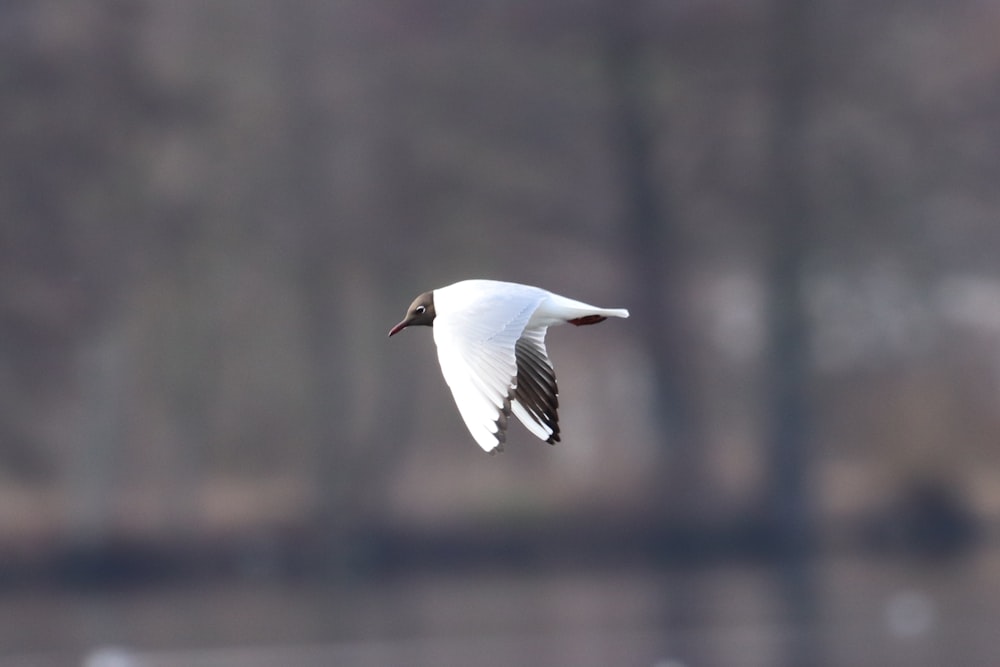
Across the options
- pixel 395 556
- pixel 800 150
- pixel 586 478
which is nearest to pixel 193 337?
pixel 395 556

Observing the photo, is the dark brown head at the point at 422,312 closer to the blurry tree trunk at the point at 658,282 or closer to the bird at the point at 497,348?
the bird at the point at 497,348

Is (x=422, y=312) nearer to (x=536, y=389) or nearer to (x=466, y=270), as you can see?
(x=536, y=389)

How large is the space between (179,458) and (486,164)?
3.81 meters

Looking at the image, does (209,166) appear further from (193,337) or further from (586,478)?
(586,478)

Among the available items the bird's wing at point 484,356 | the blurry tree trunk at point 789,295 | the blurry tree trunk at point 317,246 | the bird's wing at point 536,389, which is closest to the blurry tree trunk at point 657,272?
the blurry tree trunk at point 789,295

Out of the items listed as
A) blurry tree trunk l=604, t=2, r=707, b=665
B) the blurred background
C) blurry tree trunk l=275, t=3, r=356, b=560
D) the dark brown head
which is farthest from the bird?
blurry tree trunk l=604, t=2, r=707, b=665

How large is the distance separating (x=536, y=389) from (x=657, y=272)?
12857mm

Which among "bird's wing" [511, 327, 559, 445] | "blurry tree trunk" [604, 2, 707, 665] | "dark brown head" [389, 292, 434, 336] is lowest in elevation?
"bird's wing" [511, 327, 559, 445]

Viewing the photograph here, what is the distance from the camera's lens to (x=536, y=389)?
390 cm

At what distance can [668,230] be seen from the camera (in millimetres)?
16703

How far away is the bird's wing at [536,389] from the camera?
149 inches

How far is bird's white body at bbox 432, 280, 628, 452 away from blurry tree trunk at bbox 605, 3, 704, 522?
12.4 meters

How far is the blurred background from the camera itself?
51.8 feet

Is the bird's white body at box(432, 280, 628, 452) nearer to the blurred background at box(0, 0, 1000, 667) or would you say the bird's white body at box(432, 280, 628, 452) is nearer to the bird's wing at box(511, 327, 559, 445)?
the bird's wing at box(511, 327, 559, 445)
